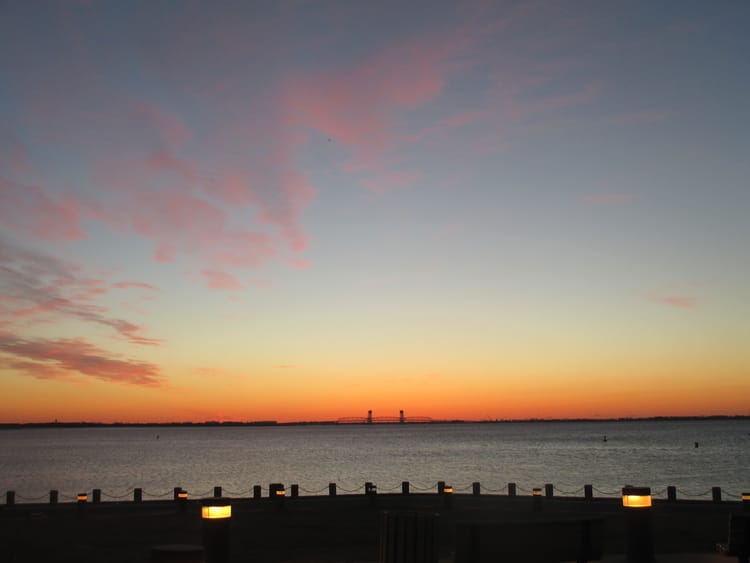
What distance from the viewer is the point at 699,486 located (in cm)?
6562

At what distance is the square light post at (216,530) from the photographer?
1186cm

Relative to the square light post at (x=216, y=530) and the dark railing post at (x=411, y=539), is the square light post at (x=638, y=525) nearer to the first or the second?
the dark railing post at (x=411, y=539)

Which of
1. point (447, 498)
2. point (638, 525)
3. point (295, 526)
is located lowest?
point (295, 526)

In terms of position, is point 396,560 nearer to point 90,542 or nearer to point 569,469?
point 90,542

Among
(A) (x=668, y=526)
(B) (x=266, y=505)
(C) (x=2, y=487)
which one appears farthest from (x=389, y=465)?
(A) (x=668, y=526)

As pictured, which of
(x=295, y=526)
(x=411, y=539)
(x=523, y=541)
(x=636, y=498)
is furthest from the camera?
(x=295, y=526)

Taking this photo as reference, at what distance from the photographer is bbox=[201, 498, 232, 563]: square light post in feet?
38.9

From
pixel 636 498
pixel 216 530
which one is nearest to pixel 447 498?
pixel 636 498

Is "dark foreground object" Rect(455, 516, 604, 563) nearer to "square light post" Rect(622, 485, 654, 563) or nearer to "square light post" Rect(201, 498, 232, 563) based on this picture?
"square light post" Rect(622, 485, 654, 563)

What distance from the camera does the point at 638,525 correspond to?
45.0ft

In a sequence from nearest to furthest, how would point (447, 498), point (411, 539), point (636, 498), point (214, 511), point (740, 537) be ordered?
point (411, 539) < point (214, 511) < point (740, 537) < point (636, 498) < point (447, 498)

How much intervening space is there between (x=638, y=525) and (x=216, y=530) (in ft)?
22.4

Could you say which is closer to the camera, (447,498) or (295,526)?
(295,526)

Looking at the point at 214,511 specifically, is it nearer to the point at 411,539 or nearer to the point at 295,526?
the point at 411,539
